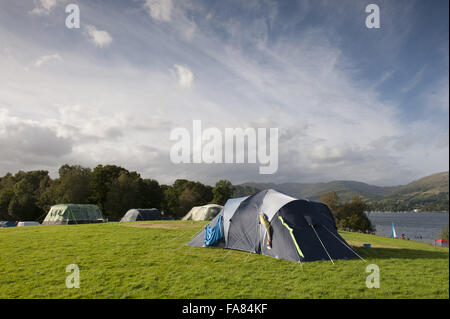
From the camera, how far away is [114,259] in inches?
349

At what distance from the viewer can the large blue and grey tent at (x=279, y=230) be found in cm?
908

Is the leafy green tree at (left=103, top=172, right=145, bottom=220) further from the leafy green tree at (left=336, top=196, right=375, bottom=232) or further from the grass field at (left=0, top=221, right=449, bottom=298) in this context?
the leafy green tree at (left=336, top=196, right=375, bottom=232)

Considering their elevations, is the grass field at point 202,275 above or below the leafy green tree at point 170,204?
above

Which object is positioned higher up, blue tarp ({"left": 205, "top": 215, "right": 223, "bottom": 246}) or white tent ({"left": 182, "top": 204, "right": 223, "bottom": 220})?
blue tarp ({"left": 205, "top": 215, "right": 223, "bottom": 246})

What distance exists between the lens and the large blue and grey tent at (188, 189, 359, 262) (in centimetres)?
908

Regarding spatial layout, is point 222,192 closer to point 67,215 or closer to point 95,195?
point 95,195

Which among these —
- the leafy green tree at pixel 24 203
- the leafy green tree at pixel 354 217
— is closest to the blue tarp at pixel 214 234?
the leafy green tree at pixel 354 217

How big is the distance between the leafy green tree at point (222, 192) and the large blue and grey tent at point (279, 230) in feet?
174

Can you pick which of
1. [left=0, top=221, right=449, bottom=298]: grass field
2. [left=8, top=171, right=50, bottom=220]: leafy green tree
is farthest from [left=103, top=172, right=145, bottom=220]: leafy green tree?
[left=0, top=221, right=449, bottom=298]: grass field

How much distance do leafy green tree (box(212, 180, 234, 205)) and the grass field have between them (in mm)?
53991

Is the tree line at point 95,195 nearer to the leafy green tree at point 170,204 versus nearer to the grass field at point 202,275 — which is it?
the leafy green tree at point 170,204

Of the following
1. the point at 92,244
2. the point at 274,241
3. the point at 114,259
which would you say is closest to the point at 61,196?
the point at 92,244
